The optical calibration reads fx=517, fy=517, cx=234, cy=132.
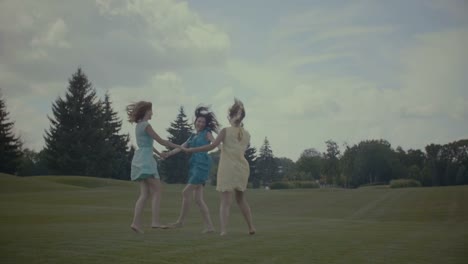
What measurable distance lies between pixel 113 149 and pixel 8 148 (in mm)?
13084

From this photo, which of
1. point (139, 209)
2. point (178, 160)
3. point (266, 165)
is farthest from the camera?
point (266, 165)

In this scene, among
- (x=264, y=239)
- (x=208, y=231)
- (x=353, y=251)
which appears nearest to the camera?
(x=353, y=251)

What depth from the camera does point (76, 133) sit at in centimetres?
6656

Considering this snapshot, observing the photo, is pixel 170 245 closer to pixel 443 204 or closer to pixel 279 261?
pixel 279 261

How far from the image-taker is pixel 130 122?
30.8 feet

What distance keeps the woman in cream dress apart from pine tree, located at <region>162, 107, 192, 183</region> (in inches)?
2852

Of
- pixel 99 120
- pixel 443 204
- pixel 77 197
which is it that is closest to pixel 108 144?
pixel 99 120

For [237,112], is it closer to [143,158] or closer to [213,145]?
[213,145]

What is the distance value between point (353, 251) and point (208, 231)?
3.35 m

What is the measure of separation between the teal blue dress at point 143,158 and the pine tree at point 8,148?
2256 inches

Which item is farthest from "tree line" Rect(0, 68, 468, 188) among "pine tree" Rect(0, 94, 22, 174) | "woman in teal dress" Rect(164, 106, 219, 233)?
"woman in teal dress" Rect(164, 106, 219, 233)

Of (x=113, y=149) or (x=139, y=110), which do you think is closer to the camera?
(x=139, y=110)

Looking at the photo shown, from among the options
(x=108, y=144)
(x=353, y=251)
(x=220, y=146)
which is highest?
(x=108, y=144)

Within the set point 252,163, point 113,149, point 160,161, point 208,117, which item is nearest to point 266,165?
point 252,163
